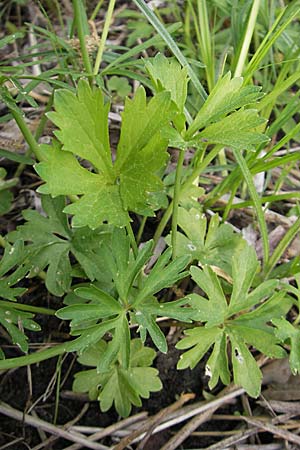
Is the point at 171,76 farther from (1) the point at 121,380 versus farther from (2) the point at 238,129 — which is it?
(1) the point at 121,380

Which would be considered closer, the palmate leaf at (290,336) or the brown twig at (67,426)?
the palmate leaf at (290,336)

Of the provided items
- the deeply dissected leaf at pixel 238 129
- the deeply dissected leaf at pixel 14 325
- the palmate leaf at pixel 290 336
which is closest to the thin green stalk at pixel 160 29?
the deeply dissected leaf at pixel 238 129

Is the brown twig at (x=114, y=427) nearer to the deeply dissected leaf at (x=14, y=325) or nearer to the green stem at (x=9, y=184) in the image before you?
the deeply dissected leaf at (x=14, y=325)

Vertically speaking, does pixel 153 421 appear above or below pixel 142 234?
below

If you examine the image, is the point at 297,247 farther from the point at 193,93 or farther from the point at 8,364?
the point at 8,364

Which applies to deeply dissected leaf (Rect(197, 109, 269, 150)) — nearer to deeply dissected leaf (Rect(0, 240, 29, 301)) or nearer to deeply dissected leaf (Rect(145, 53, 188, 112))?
deeply dissected leaf (Rect(145, 53, 188, 112))

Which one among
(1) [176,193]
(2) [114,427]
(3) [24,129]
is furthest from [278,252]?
(3) [24,129]
